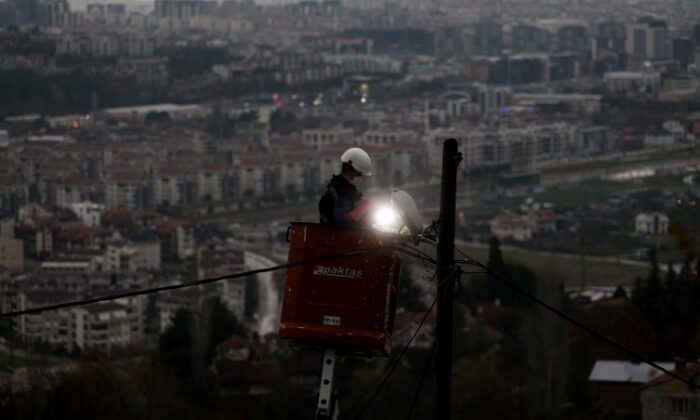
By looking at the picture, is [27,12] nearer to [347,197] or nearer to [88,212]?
[88,212]

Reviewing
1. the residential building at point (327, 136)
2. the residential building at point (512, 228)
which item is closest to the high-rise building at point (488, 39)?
the residential building at point (327, 136)

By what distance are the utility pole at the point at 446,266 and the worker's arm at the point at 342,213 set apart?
153 millimetres

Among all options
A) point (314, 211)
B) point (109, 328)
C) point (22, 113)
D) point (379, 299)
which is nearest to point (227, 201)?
point (314, 211)

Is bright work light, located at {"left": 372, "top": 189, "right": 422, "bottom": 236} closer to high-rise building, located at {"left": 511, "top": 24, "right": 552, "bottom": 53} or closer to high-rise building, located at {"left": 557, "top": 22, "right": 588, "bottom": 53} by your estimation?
high-rise building, located at {"left": 557, "top": 22, "right": 588, "bottom": 53}

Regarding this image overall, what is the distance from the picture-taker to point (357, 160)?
3.45 meters

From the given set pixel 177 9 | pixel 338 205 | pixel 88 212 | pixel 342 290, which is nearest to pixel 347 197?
pixel 338 205

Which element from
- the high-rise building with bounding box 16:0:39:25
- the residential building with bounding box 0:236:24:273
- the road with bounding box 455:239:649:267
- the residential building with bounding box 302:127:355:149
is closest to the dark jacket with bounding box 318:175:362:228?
the road with bounding box 455:239:649:267

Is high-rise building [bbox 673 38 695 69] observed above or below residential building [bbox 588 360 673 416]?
below

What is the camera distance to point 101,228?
3102 centimetres

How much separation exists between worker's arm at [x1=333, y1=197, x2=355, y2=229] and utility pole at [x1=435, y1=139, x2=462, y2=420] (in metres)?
0.15

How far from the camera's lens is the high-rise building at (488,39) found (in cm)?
6309

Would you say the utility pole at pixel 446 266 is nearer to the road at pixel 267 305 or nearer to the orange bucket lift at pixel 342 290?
the orange bucket lift at pixel 342 290

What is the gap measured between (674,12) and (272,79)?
11.9 m

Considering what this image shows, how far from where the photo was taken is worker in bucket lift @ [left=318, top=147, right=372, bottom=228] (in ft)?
11.1
